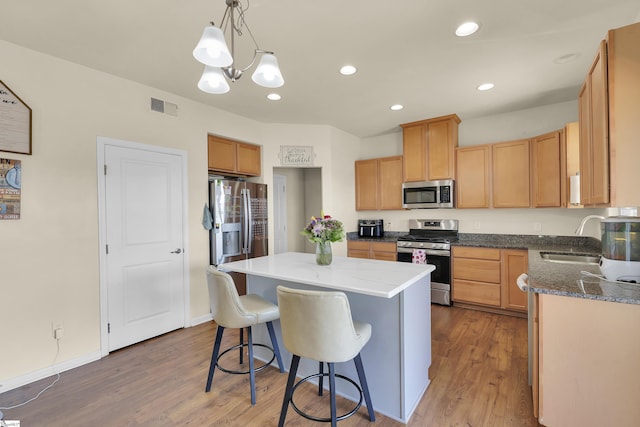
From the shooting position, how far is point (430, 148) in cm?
427

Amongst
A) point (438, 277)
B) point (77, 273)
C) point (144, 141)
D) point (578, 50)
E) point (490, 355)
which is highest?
point (578, 50)

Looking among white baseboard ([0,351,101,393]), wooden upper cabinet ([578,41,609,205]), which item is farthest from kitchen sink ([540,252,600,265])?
white baseboard ([0,351,101,393])

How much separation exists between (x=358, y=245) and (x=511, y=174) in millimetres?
2271

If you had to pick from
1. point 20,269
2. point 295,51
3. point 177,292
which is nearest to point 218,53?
point 295,51

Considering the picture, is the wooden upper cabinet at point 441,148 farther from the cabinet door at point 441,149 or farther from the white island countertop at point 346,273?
the white island countertop at point 346,273

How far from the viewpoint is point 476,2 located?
1.88 m

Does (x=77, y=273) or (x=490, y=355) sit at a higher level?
(x=77, y=273)

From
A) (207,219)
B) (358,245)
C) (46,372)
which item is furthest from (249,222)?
(46,372)

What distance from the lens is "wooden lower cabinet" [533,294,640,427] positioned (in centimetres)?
144

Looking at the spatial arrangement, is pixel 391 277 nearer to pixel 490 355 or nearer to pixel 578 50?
pixel 490 355

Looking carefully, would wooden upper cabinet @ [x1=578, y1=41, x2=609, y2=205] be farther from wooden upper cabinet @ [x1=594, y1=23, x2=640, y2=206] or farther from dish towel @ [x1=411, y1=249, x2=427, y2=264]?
dish towel @ [x1=411, y1=249, x2=427, y2=264]

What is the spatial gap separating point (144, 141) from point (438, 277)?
3845 mm

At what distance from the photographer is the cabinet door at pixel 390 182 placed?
15.4 feet

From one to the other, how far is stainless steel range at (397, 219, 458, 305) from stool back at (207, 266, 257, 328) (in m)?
2.80
